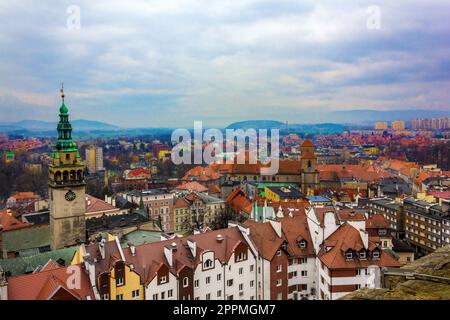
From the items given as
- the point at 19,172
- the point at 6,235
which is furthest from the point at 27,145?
the point at 6,235

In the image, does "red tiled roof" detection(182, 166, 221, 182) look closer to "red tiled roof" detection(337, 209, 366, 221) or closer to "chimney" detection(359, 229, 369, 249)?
"red tiled roof" detection(337, 209, 366, 221)

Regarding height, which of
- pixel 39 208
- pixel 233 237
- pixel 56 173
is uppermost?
pixel 56 173

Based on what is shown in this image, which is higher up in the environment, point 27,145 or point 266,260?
point 27,145

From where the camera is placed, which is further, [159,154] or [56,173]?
[159,154]

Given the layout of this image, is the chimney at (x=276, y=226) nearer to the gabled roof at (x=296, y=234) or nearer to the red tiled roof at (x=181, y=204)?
the gabled roof at (x=296, y=234)

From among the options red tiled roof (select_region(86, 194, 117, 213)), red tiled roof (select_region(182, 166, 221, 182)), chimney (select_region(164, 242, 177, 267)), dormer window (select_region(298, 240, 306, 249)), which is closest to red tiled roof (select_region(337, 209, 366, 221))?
dormer window (select_region(298, 240, 306, 249))

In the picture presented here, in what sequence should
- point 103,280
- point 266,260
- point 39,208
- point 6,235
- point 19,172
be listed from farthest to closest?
point 19,172 < point 39,208 < point 6,235 < point 266,260 < point 103,280
